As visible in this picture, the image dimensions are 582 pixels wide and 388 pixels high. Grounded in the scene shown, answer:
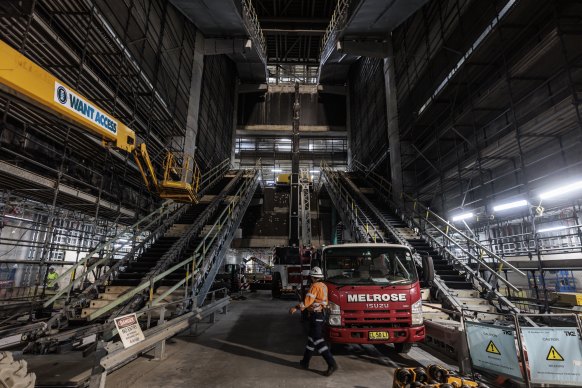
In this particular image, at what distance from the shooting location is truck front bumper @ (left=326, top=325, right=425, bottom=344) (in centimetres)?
566

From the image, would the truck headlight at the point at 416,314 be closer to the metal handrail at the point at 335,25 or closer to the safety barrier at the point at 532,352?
the safety barrier at the point at 532,352

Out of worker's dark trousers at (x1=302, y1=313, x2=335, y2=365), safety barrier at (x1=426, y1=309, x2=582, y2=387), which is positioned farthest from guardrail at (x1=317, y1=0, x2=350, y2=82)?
safety barrier at (x1=426, y1=309, x2=582, y2=387)

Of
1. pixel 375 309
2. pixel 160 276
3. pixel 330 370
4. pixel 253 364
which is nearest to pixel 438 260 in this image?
pixel 375 309

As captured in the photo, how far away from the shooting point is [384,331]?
18.7 ft

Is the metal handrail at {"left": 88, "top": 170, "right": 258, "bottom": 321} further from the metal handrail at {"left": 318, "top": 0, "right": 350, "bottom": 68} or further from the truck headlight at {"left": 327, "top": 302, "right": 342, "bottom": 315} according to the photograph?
the metal handrail at {"left": 318, "top": 0, "right": 350, "bottom": 68}

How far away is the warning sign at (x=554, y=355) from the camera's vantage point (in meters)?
4.15

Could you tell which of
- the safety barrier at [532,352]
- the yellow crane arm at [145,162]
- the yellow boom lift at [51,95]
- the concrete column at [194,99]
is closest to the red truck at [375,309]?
the safety barrier at [532,352]

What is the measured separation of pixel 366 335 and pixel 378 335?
0.22 metres

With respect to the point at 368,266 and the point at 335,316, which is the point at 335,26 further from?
the point at 335,316

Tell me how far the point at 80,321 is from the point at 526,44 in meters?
15.8

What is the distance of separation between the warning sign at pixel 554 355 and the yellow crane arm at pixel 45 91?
8.21 metres

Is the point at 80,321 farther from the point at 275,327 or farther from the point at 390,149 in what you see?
the point at 390,149

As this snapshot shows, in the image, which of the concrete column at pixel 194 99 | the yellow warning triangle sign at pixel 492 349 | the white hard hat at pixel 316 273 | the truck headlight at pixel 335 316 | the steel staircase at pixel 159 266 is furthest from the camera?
the concrete column at pixel 194 99

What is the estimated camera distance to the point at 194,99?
1941 centimetres
